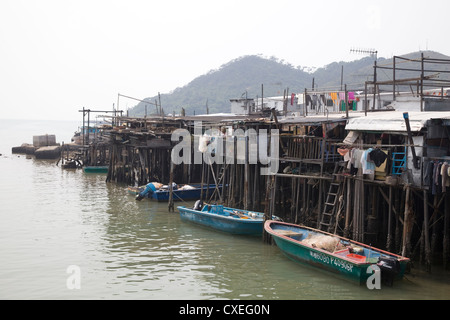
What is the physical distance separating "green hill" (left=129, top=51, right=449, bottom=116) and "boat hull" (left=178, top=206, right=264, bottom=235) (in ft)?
252

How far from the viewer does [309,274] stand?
13.4 m

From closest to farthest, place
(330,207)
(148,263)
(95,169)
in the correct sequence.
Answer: (148,263)
(330,207)
(95,169)

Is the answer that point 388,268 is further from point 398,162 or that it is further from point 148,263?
point 148,263

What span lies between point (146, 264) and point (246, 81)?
345ft

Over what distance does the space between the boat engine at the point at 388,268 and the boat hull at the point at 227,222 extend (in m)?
5.43

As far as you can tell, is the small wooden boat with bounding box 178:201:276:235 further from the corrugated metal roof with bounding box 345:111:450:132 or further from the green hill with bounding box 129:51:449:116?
the green hill with bounding box 129:51:449:116

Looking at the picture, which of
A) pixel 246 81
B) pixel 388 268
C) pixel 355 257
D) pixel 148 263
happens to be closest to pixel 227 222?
pixel 148 263

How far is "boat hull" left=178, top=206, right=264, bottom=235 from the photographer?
55.9 feet

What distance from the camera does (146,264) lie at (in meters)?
14.4

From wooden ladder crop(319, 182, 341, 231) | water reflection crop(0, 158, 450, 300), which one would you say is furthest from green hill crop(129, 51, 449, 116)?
wooden ladder crop(319, 182, 341, 231)

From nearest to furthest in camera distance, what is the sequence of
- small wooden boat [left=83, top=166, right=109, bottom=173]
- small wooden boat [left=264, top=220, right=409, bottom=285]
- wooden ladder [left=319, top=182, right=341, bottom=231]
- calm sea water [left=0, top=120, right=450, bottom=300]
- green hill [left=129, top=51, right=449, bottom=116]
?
small wooden boat [left=264, top=220, right=409, bottom=285], calm sea water [left=0, top=120, right=450, bottom=300], wooden ladder [left=319, top=182, right=341, bottom=231], small wooden boat [left=83, top=166, right=109, bottom=173], green hill [left=129, top=51, right=449, bottom=116]
